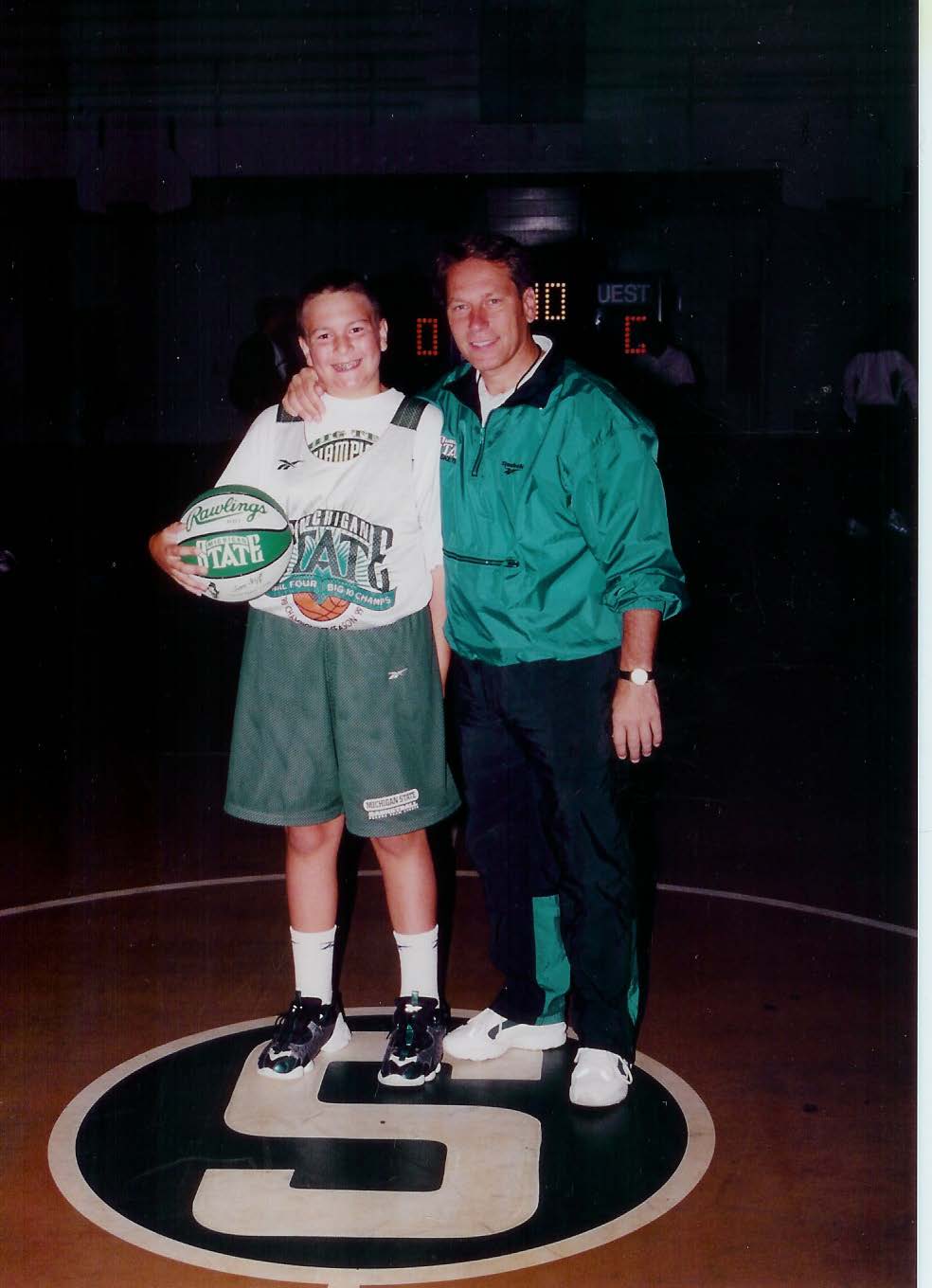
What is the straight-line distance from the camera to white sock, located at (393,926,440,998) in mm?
3316

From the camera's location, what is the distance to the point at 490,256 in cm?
310

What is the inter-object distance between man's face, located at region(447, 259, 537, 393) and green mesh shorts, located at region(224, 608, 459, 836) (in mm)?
602

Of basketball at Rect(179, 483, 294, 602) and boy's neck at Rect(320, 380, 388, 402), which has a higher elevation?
boy's neck at Rect(320, 380, 388, 402)

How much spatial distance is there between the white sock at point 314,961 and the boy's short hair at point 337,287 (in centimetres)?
141

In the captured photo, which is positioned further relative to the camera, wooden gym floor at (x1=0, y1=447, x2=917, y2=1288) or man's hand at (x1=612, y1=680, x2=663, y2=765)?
man's hand at (x1=612, y1=680, x2=663, y2=765)

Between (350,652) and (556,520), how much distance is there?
1.79 feet

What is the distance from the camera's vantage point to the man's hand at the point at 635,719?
304 cm

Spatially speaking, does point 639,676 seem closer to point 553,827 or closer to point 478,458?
point 553,827

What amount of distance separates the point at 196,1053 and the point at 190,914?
0.97m

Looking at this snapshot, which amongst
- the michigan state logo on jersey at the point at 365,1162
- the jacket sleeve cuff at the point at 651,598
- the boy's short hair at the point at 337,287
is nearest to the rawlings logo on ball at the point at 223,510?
the boy's short hair at the point at 337,287

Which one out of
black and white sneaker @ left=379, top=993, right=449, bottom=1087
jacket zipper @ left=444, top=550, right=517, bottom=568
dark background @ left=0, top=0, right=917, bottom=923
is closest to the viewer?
jacket zipper @ left=444, top=550, right=517, bottom=568

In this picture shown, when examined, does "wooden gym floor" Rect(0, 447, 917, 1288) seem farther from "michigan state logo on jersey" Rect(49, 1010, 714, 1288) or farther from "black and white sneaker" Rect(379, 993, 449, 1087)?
"black and white sneaker" Rect(379, 993, 449, 1087)

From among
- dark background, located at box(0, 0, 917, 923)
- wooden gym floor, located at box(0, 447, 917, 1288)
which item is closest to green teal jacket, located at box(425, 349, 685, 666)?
wooden gym floor, located at box(0, 447, 917, 1288)

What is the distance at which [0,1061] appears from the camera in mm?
3363
